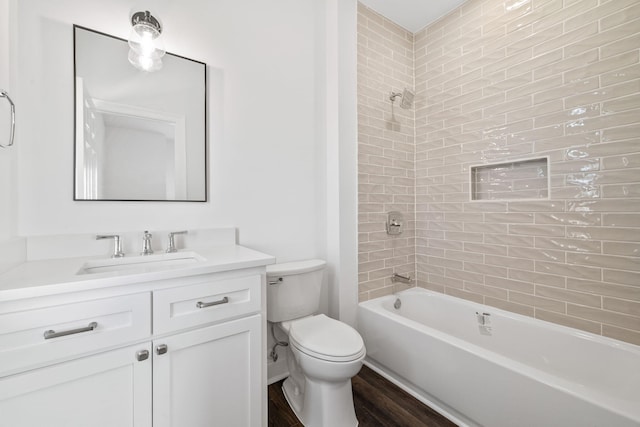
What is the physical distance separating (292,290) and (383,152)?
4.38 ft

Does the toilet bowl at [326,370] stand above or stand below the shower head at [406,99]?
below

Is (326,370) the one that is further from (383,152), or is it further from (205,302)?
(383,152)

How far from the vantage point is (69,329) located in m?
0.83

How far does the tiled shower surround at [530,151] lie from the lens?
1.44m

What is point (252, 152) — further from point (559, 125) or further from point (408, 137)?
point (559, 125)

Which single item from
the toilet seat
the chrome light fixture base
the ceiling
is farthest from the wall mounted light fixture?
the toilet seat

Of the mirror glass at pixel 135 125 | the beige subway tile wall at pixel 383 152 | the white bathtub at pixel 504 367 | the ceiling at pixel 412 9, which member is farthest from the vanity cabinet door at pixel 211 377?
the ceiling at pixel 412 9

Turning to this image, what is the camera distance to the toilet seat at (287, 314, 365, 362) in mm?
1312

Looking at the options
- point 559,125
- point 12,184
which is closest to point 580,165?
point 559,125

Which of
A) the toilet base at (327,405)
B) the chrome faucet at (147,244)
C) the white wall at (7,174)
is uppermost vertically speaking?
the white wall at (7,174)

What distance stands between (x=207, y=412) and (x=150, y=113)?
4.89 ft

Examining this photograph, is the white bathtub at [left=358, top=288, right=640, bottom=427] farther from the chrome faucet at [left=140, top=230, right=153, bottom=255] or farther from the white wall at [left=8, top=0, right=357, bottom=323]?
the chrome faucet at [left=140, top=230, right=153, bottom=255]

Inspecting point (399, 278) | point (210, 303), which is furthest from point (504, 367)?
point (210, 303)

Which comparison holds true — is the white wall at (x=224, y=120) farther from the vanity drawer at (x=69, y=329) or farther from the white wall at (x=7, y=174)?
the vanity drawer at (x=69, y=329)
